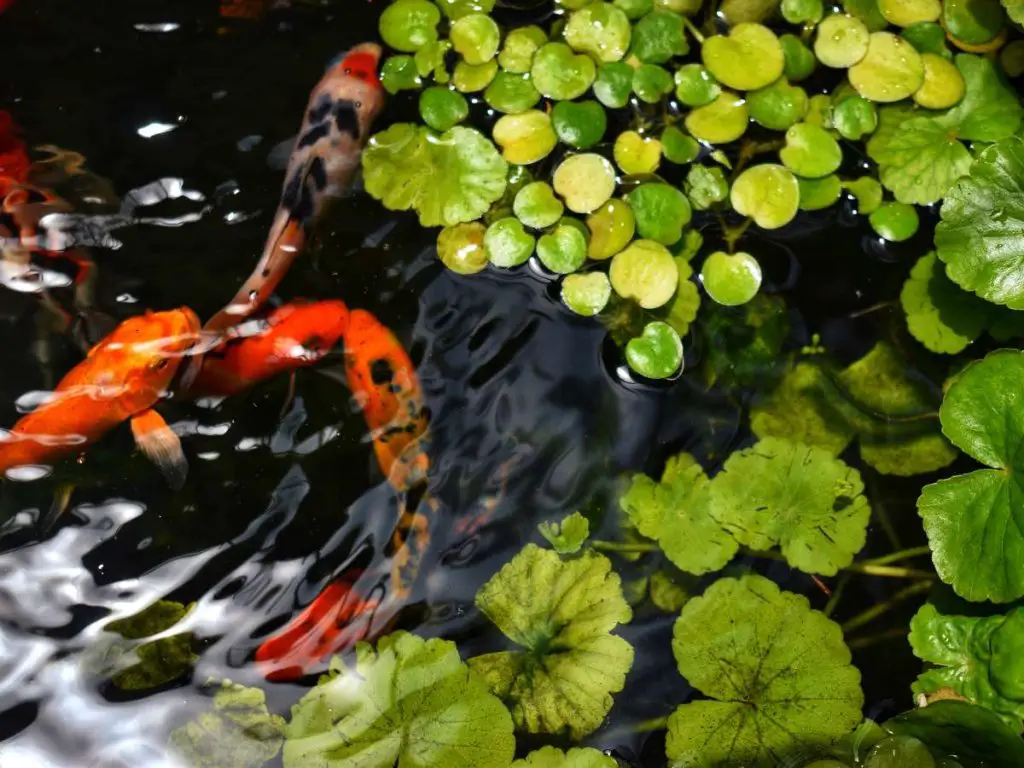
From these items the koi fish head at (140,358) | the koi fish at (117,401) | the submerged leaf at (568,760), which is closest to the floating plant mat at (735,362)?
the submerged leaf at (568,760)

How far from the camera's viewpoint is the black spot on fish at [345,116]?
2.57 meters

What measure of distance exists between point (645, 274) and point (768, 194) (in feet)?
1.43

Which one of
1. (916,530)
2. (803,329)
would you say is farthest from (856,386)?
(916,530)

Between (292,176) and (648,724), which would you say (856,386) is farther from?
(292,176)

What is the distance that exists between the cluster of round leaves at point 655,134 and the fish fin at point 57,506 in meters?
1.18

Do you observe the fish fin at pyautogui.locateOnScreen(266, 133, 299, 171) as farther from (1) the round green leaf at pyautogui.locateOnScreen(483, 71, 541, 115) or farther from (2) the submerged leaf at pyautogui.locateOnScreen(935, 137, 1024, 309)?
(2) the submerged leaf at pyautogui.locateOnScreen(935, 137, 1024, 309)

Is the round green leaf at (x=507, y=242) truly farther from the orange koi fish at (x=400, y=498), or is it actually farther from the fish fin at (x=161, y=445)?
the fish fin at (x=161, y=445)

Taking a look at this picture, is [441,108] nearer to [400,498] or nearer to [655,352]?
[655,352]

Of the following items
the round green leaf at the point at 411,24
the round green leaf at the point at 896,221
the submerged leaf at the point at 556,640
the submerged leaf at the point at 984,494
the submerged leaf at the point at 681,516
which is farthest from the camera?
the round green leaf at the point at 411,24

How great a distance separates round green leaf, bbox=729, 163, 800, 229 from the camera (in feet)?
7.72

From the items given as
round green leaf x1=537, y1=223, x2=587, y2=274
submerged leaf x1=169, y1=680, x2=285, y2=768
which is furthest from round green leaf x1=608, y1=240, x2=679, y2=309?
submerged leaf x1=169, y1=680, x2=285, y2=768

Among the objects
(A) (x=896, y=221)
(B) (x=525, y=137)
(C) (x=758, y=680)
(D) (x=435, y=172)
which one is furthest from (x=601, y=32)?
(C) (x=758, y=680)

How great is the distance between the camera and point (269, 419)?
2.34 meters

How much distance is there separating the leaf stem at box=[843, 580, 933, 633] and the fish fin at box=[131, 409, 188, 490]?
1.84 meters
